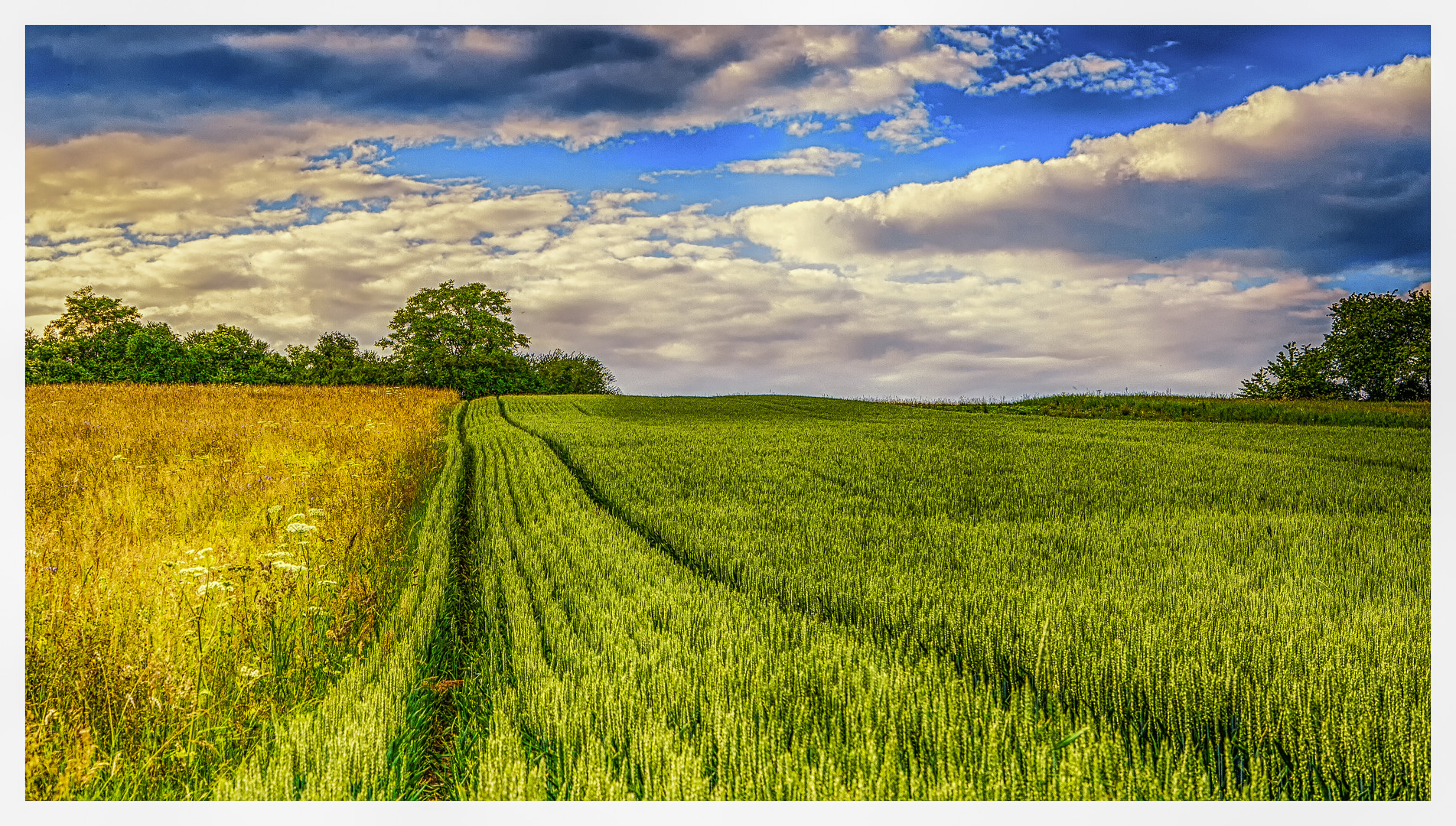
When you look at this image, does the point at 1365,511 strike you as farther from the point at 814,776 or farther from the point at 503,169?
the point at 503,169

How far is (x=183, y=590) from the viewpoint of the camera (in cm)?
503

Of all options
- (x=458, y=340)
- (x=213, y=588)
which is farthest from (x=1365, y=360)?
(x=458, y=340)

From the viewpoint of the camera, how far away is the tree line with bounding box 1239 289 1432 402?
12.6m

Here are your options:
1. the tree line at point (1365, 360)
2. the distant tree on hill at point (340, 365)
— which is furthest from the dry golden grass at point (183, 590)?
the distant tree on hill at point (340, 365)

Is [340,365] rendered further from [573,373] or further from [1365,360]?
[1365,360]

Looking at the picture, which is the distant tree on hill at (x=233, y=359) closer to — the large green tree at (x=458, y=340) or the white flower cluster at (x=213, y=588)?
the large green tree at (x=458, y=340)

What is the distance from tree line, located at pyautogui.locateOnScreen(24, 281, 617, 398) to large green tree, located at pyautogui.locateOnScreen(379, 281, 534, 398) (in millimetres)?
50

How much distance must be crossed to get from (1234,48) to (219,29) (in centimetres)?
659

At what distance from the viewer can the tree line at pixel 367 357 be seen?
2733 centimetres

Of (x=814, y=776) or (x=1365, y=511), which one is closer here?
(x=814, y=776)

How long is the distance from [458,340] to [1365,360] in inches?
1759

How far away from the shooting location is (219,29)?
4.93 meters
